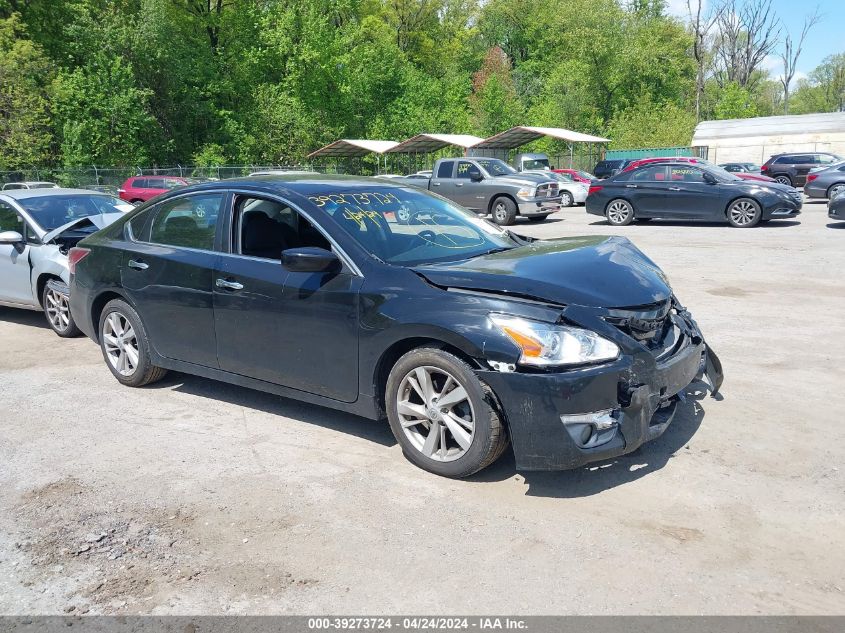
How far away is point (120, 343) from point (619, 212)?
595 inches

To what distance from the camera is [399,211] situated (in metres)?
5.11

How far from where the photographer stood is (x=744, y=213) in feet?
56.2

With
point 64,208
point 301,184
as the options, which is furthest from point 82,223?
point 301,184

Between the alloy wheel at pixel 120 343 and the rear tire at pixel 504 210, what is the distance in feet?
50.2

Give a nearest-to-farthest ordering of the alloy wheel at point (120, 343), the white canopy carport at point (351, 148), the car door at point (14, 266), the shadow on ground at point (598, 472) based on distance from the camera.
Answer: the shadow on ground at point (598, 472)
the alloy wheel at point (120, 343)
the car door at point (14, 266)
the white canopy carport at point (351, 148)

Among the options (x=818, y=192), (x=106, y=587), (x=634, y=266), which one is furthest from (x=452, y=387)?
(x=818, y=192)

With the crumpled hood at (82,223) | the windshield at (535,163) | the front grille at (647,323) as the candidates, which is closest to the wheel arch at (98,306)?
the crumpled hood at (82,223)

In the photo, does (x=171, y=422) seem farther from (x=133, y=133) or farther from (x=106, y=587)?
(x=133, y=133)

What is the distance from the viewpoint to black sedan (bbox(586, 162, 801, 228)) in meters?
16.9

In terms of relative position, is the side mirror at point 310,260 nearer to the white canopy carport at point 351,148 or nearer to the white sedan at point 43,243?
the white sedan at point 43,243

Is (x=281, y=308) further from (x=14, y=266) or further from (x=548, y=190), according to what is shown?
(x=548, y=190)

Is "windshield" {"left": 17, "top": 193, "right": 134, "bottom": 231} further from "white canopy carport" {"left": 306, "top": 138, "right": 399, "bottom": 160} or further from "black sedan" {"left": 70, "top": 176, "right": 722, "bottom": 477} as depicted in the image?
"white canopy carport" {"left": 306, "top": 138, "right": 399, "bottom": 160}

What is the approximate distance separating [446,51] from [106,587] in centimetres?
6937

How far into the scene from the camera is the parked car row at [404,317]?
3.81 metres
